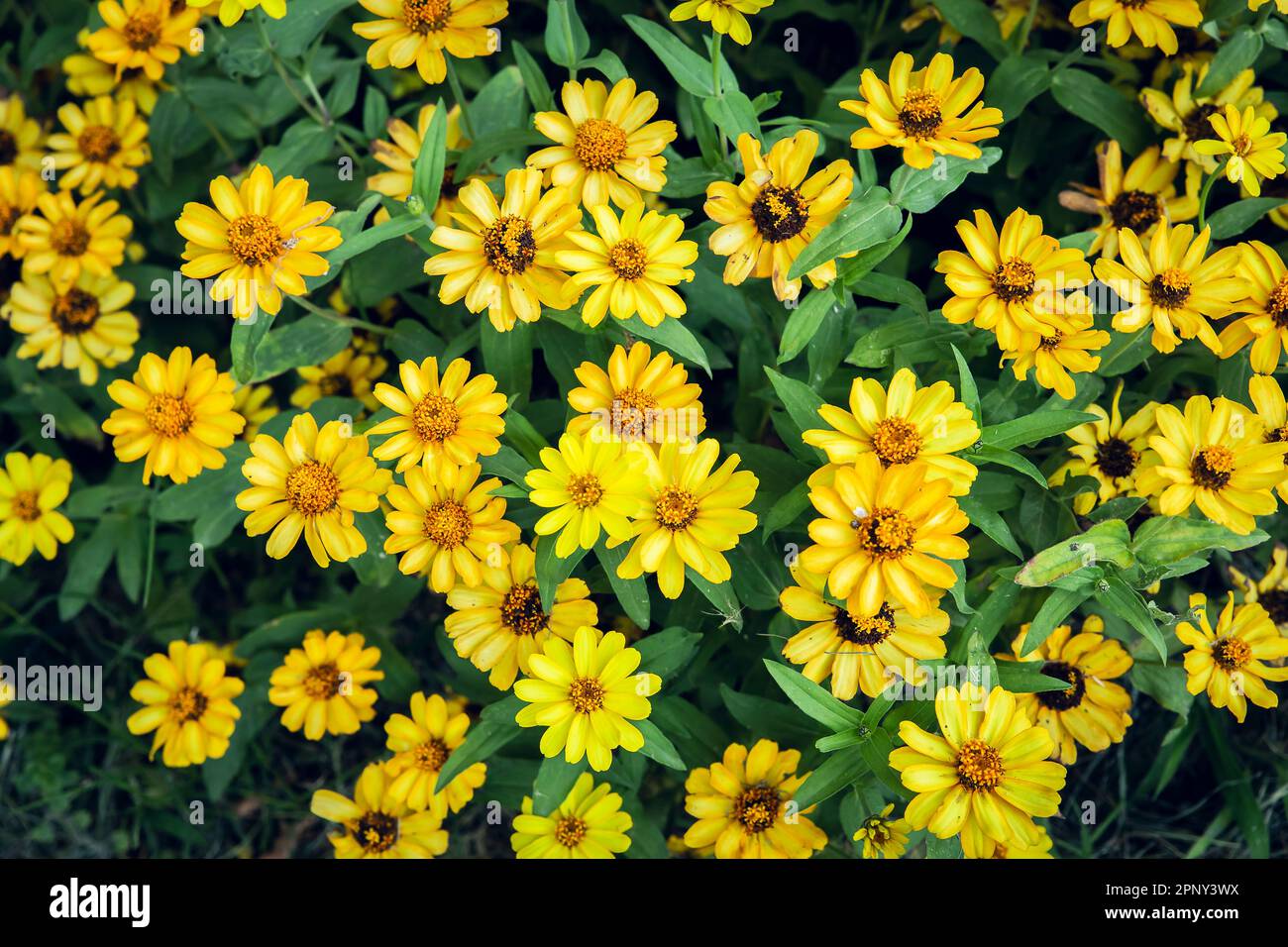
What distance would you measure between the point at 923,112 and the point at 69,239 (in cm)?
200

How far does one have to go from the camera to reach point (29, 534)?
244cm

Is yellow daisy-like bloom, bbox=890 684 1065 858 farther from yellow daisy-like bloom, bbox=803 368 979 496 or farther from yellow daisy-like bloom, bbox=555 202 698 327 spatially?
yellow daisy-like bloom, bbox=555 202 698 327

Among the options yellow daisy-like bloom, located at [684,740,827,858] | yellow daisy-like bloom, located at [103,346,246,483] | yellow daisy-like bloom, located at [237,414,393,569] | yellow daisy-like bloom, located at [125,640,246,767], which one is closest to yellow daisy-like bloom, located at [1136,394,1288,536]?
yellow daisy-like bloom, located at [684,740,827,858]

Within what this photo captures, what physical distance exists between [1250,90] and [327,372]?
211 centimetres

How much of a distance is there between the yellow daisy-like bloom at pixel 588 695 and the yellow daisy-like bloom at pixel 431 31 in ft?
3.68

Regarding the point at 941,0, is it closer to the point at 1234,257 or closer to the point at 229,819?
the point at 1234,257

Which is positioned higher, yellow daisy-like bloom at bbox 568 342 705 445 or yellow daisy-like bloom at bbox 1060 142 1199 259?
yellow daisy-like bloom at bbox 1060 142 1199 259

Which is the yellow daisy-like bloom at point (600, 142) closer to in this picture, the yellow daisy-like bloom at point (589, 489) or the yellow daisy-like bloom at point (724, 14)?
the yellow daisy-like bloom at point (724, 14)

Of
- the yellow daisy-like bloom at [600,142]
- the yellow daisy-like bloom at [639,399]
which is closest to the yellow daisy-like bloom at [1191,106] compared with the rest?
the yellow daisy-like bloom at [600,142]

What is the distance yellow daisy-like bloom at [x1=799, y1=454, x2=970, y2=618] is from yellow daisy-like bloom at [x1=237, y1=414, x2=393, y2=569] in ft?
2.63

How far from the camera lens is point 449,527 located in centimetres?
182

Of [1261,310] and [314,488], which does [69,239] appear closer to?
[314,488]

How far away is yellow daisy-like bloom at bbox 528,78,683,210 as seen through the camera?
1.91m

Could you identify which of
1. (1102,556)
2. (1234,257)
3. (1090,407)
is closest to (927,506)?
(1102,556)
